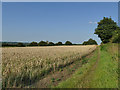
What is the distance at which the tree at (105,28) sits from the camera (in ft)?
194

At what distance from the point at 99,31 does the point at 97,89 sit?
62.8 metres

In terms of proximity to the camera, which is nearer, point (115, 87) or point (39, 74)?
point (115, 87)

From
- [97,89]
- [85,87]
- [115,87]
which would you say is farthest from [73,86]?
[115,87]

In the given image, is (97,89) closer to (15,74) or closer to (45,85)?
(45,85)

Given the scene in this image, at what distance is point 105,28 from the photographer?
6269 cm

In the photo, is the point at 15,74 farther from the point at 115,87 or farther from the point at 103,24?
the point at 103,24

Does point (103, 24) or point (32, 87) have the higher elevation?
point (103, 24)

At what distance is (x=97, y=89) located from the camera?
5.12 m

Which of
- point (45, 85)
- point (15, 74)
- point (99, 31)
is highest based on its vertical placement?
point (99, 31)

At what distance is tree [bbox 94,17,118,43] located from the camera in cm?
5922

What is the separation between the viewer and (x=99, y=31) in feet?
212

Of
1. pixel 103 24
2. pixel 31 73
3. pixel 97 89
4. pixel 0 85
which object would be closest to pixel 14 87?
pixel 0 85

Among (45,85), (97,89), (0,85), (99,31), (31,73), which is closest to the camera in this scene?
(97,89)

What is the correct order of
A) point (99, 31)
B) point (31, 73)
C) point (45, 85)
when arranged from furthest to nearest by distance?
point (99, 31)
point (31, 73)
point (45, 85)
